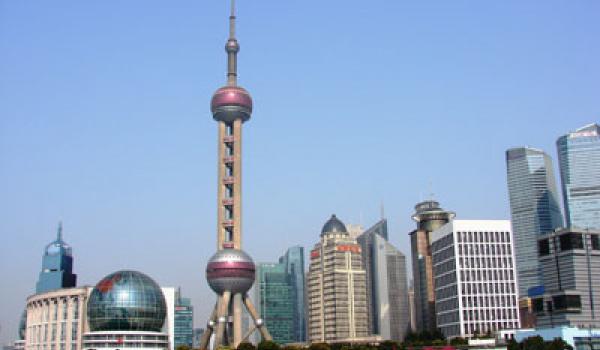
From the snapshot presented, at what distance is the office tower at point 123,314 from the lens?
585 feet

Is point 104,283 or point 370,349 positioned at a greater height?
point 104,283

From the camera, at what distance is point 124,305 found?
178750 millimetres

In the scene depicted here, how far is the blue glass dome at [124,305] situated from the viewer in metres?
178

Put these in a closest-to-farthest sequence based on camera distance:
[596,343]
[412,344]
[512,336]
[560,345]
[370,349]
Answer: [560,345]
[370,349]
[412,344]
[596,343]
[512,336]

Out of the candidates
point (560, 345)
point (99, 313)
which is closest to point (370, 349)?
point (560, 345)

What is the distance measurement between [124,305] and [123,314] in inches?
86.9

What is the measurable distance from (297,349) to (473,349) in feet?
139

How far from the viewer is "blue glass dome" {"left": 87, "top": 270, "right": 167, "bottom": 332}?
178 meters

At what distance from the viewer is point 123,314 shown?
17850 cm

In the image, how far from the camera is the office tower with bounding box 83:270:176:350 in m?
178

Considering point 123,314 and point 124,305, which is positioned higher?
point 124,305

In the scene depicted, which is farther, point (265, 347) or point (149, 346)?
point (149, 346)

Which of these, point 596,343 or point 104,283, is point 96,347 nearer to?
point 104,283

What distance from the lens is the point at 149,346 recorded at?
182250mm
